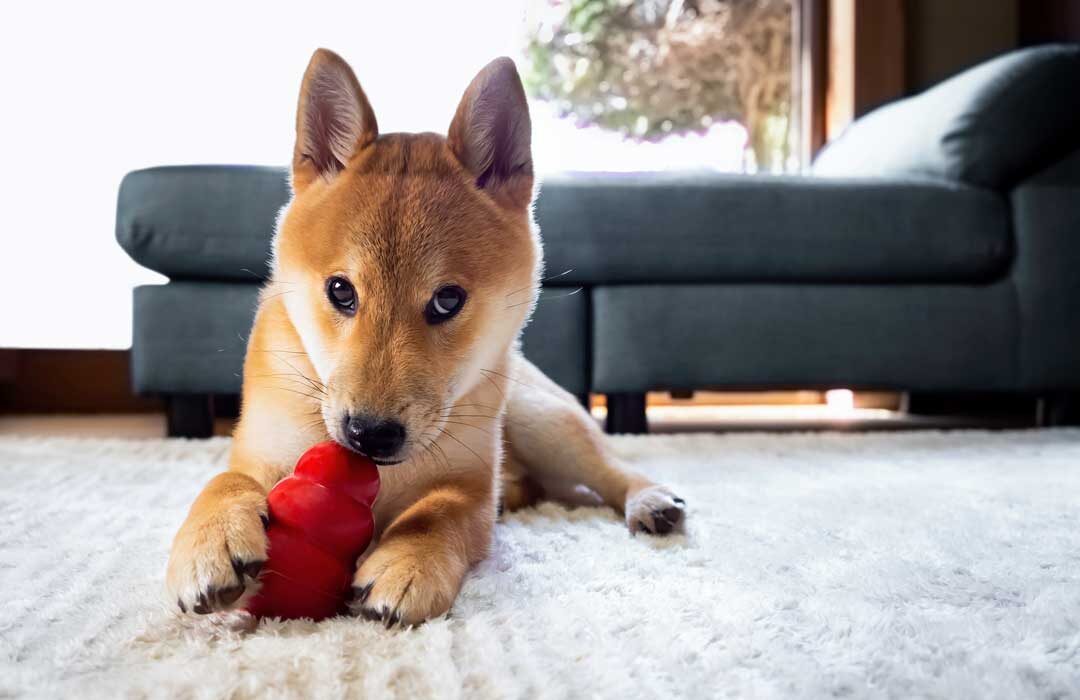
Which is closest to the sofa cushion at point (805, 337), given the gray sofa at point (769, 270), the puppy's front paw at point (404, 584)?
the gray sofa at point (769, 270)

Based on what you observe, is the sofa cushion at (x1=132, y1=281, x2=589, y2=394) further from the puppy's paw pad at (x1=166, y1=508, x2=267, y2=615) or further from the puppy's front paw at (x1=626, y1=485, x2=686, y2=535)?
the puppy's paw pad at (x1=166, y1=508, x2=267, y2=615)

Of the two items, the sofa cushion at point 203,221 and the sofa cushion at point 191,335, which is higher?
the sofa cushion at point 203,221

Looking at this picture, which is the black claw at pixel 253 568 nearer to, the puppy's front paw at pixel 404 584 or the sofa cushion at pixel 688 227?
the puppy's front paw at pixel 404 584

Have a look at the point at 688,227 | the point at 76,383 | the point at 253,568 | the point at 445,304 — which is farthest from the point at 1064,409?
the point at 76,383

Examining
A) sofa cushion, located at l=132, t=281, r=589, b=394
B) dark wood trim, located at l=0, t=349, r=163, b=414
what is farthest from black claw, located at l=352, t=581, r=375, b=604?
dark wood trim, located at l=0, t=349, r=163, b=414

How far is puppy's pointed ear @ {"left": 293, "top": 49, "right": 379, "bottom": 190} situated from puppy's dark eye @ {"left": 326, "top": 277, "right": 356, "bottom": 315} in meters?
0.23

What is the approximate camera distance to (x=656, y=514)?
4.13 ft

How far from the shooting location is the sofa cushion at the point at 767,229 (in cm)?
240

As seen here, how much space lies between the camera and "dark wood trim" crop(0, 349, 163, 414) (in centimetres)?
345

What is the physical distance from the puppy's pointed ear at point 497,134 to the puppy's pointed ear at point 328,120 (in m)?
0.13

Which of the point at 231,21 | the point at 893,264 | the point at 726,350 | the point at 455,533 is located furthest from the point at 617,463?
the point at 231,21

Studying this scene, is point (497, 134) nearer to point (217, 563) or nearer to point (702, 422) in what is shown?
point (217, 563)

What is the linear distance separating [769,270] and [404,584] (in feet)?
6.24

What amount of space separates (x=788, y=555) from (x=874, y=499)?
0.48 metres
